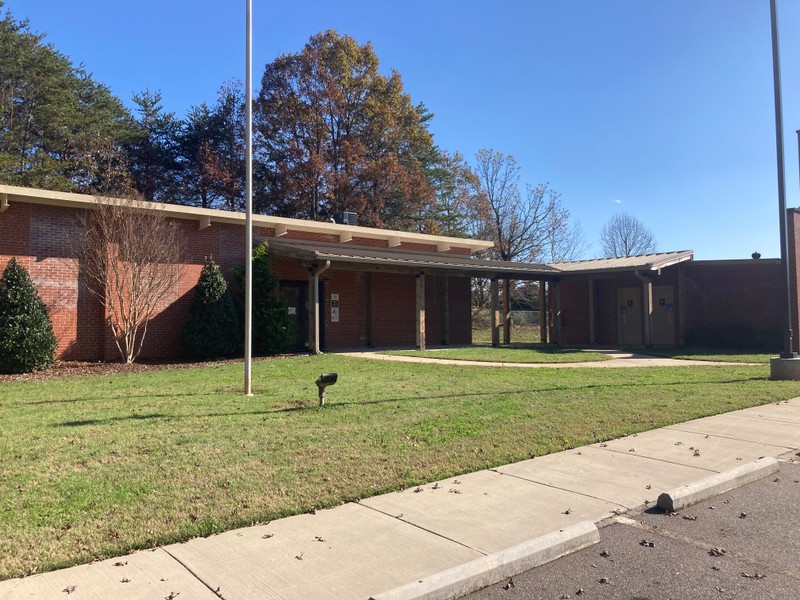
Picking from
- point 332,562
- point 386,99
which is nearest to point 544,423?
point 332,562

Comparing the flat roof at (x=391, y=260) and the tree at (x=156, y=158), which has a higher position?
the tree at (x=156, y=158)

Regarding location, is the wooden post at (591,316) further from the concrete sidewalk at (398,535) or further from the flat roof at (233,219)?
the concrete sidewalk at (398,535)

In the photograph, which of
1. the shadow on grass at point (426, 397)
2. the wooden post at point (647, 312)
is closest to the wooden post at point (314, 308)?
the shadow on grass at point (426, 397)

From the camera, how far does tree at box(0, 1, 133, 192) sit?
95.3ft

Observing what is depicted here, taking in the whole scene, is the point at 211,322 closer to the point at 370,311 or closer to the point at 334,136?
the point at 370,311

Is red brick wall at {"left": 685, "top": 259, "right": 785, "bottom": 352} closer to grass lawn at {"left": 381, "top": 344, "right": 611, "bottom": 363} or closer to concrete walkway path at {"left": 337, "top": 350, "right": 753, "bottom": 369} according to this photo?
concrete walkway path at {"left": 337, "top": 350, "right": 753, "bottom": 369}

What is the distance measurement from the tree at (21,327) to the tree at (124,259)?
169cm

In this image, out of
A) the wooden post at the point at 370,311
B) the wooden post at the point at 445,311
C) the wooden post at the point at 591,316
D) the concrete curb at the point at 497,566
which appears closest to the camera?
the concrete curb at the point at 497,566

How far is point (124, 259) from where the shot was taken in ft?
49.7

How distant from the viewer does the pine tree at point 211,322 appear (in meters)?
16.3

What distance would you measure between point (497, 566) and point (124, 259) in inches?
548

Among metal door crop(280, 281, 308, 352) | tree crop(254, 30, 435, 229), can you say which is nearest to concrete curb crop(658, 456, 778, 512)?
metal door crop(280, 281, 308, 352)

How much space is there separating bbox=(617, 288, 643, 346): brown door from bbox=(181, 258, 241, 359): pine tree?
16156 millimetres

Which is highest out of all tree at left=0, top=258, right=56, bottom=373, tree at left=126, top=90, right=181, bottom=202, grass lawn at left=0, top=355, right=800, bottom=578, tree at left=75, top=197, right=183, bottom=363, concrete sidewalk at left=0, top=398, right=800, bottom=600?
tree at left=126, top=90, right=181, bottom=202
